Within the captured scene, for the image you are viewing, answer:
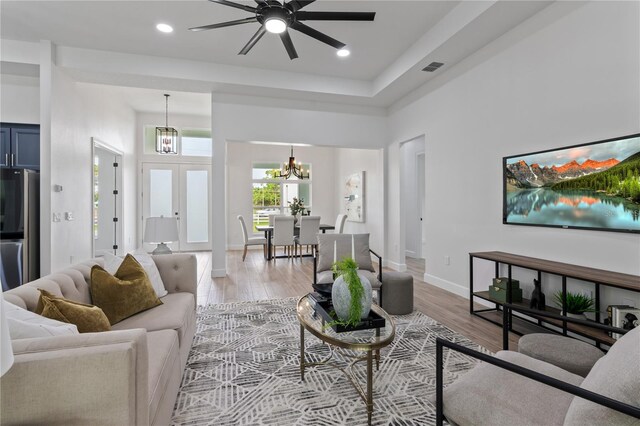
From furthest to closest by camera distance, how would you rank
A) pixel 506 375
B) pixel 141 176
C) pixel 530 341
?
pixel 141 176 < pixel 530 341 < pixel 506 375

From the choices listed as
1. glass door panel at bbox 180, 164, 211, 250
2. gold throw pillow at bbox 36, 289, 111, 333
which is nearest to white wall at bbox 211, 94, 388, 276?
glass door panel at bbox 180, 164, 211, 250

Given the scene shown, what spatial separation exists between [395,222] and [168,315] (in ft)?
15.0

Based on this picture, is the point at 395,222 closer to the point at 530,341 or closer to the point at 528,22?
the point at 528,22

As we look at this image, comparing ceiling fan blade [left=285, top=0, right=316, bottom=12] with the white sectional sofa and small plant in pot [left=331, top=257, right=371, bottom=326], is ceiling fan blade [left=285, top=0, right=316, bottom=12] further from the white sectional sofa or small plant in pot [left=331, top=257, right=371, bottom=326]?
the white sectional sofa

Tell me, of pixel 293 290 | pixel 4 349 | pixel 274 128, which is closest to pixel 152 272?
pixel 4 349

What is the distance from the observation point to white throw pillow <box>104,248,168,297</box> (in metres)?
2.38

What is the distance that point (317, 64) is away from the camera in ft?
15.8

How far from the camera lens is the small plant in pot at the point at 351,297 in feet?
6.20

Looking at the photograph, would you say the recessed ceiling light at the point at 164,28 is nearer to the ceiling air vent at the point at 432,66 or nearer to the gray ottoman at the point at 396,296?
the ceiling air vent at the point at 432,66

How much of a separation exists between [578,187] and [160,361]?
3.49 meters

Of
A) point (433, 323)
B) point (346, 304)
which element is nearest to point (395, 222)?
point (433, 323)

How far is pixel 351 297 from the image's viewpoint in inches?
74.9

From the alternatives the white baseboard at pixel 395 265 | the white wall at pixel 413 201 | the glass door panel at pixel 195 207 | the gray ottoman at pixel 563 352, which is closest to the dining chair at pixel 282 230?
the white baseboard at pixel 395 265

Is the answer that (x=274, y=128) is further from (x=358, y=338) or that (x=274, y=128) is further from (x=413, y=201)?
(x=358, y=338)
